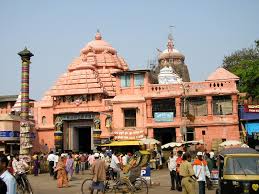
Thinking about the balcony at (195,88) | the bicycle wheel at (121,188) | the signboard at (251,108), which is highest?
the balcony at (195,88)

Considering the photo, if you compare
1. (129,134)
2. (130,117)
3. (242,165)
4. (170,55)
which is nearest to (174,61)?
(170,55)

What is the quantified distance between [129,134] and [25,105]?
27.5 feet

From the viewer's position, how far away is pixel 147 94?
101 ft

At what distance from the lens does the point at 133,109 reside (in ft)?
103

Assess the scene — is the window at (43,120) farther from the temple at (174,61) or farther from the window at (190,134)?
the temple at (174,61)

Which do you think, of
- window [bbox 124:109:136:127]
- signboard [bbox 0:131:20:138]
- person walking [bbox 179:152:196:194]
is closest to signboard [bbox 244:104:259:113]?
window [bbox 124:109:136:127]

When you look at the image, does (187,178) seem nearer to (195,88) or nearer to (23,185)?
(23,185)

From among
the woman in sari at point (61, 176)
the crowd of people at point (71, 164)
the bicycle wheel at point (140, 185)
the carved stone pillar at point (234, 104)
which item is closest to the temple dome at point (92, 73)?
the crowd of people at point (71, 164)

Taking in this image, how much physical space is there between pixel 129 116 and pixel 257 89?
1189cm

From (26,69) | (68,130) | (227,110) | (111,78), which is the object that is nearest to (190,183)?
(227,110)

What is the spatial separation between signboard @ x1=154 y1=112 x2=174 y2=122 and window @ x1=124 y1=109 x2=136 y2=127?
208 cm

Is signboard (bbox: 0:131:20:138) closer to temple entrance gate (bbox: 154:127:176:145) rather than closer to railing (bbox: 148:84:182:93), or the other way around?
temple entrance gate (bbox: 154:127:176:145)

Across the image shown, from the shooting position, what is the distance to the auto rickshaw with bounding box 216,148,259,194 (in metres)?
10.0

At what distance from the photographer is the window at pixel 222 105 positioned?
29219 mm
